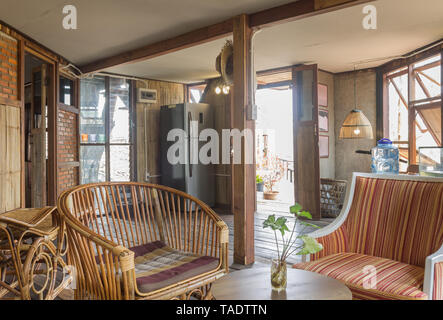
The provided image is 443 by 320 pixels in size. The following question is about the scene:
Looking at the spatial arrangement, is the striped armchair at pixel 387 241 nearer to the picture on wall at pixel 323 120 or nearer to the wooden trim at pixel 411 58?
the wooden trim at pixel 411 58

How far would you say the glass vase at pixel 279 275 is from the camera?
1475 millimetres

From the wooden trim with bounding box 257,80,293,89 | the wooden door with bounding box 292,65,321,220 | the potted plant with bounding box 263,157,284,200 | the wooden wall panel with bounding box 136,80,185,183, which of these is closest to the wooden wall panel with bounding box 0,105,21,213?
the wooden wall panel with bounding box 136,80,185,183

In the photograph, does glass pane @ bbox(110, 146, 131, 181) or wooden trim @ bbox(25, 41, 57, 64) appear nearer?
wooden trim @ bbox(25, 41, 57, 64)

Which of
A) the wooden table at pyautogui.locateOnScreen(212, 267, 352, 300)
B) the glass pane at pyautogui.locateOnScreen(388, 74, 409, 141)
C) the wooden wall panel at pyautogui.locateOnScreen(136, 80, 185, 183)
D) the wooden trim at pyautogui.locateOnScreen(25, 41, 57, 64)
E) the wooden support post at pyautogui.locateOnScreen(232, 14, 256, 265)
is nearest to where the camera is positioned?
the wooden table at pyautogui.locateOnScreen(212, 267, 352, 300)

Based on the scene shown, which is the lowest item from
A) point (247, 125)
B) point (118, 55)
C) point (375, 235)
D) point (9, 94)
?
point (375, 235)

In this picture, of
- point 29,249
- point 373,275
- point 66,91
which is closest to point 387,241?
point 373,275

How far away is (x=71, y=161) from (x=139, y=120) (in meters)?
1.55

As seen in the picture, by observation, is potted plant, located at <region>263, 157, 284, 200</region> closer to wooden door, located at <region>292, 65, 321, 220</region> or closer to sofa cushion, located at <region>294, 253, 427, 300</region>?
wooden door, located at <region>292, 65, 321, 220</region>

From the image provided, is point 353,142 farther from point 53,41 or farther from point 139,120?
point 53,41

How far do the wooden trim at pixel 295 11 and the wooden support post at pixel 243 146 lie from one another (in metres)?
0.14

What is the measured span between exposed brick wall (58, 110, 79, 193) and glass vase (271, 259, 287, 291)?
4.34 m

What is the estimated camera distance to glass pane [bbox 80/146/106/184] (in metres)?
5.91

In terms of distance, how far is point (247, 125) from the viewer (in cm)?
346
